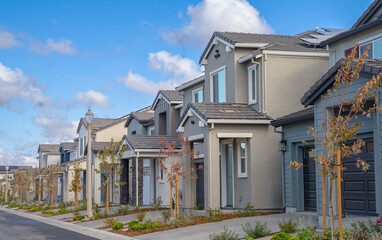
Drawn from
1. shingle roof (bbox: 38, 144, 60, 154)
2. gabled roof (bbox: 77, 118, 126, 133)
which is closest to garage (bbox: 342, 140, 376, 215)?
gabled roof (bbox: 77, 118, 126, 133)

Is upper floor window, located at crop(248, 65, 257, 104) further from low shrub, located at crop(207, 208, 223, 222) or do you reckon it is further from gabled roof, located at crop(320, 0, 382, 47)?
low shrub, located at crop(207, 208, 223, 222)

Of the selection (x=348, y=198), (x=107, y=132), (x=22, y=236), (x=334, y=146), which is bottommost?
(x=22, y=236)

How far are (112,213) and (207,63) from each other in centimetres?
867

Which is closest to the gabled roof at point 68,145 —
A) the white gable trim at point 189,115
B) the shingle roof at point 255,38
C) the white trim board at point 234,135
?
the shingle roof at point 255,38

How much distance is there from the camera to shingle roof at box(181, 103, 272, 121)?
21883 mm

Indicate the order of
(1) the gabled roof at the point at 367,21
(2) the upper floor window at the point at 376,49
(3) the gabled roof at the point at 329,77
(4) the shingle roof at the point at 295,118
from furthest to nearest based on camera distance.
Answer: (4) the shingle roof at the point at 295,118, (1) the gabled roof at the point at 367,21, (2) the upper floor window at the point at 376,49, (3) the gabled roof at the point at 329,77

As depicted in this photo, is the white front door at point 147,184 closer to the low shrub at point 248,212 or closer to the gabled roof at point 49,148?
the low shrub at point 248,212

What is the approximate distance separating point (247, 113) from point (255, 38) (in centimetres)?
475

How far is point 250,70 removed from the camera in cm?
2409

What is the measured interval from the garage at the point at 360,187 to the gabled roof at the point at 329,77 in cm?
215

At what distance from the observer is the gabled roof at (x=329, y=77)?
1383 cm

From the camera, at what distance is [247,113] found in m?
22.9

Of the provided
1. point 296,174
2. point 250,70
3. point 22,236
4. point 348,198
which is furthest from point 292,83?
point 22,236

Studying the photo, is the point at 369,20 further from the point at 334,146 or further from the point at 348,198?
the point at 334,146
